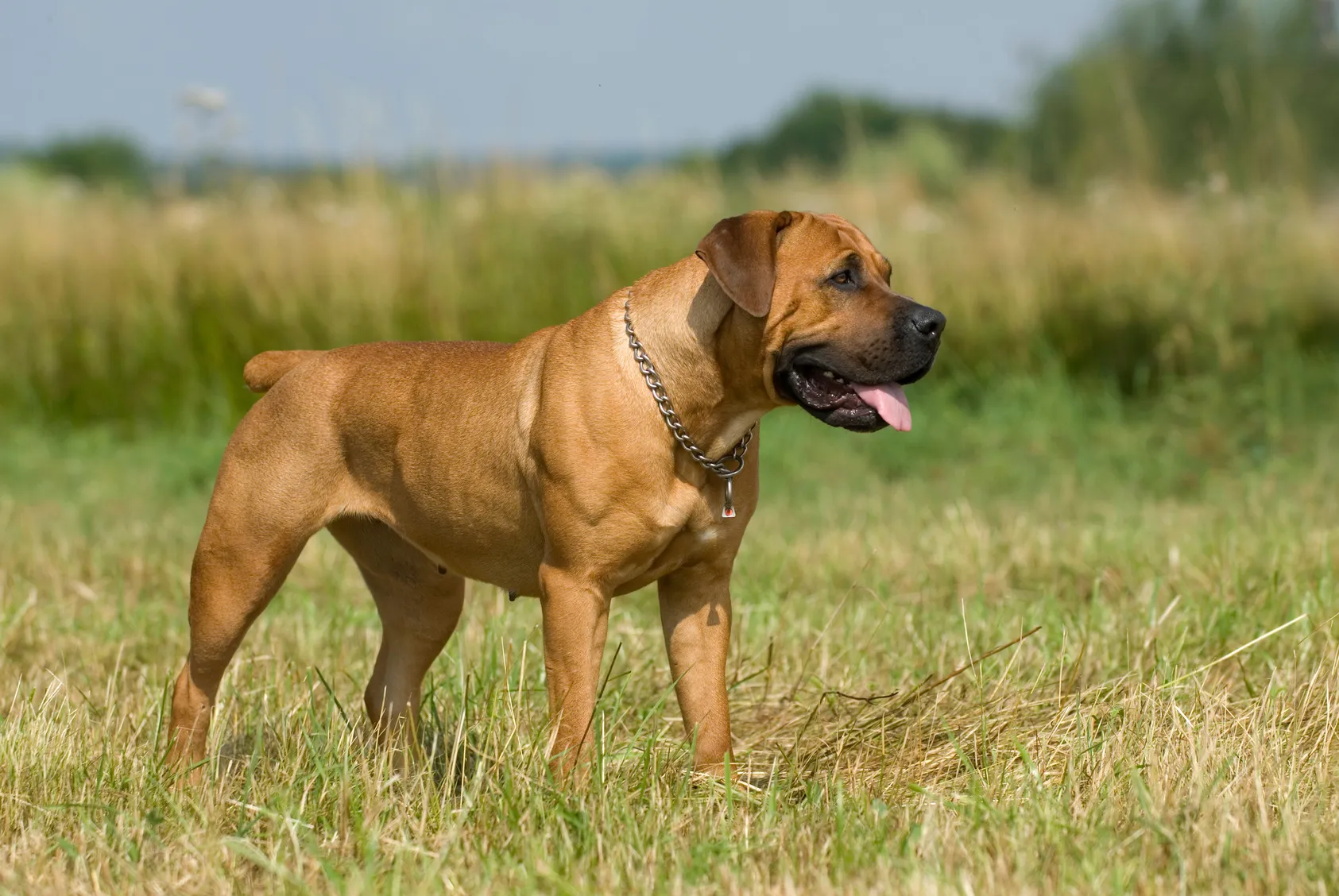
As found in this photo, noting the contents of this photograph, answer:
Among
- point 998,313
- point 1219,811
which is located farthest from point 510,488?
point 998,313

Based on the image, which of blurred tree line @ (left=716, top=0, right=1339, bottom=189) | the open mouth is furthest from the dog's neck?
blurred tree line @ (left=716, top=0, right=1339, bottom=189)

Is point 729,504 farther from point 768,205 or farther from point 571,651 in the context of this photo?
point 768,205

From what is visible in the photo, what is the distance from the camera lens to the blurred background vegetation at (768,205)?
1055cm

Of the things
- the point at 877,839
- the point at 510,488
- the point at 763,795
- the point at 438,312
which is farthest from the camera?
the point at 438,312

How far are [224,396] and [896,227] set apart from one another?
5254mm

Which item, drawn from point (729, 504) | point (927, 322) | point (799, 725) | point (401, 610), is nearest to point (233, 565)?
point (401, 610)

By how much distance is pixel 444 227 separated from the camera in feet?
38.5

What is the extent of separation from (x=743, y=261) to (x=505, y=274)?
24.4 feet

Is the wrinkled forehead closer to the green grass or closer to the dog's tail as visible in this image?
the green grass

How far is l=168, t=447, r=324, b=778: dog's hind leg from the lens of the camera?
180 inches

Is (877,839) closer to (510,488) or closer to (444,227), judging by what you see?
(510,488)

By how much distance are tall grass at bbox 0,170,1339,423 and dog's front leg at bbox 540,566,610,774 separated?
682 cm

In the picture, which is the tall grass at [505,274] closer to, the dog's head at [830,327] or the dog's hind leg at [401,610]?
the dog's hind leg at [401,610]

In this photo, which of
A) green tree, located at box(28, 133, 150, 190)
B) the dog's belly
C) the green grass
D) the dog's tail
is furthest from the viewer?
green tree, located at box(28, 133, 150, 190)
